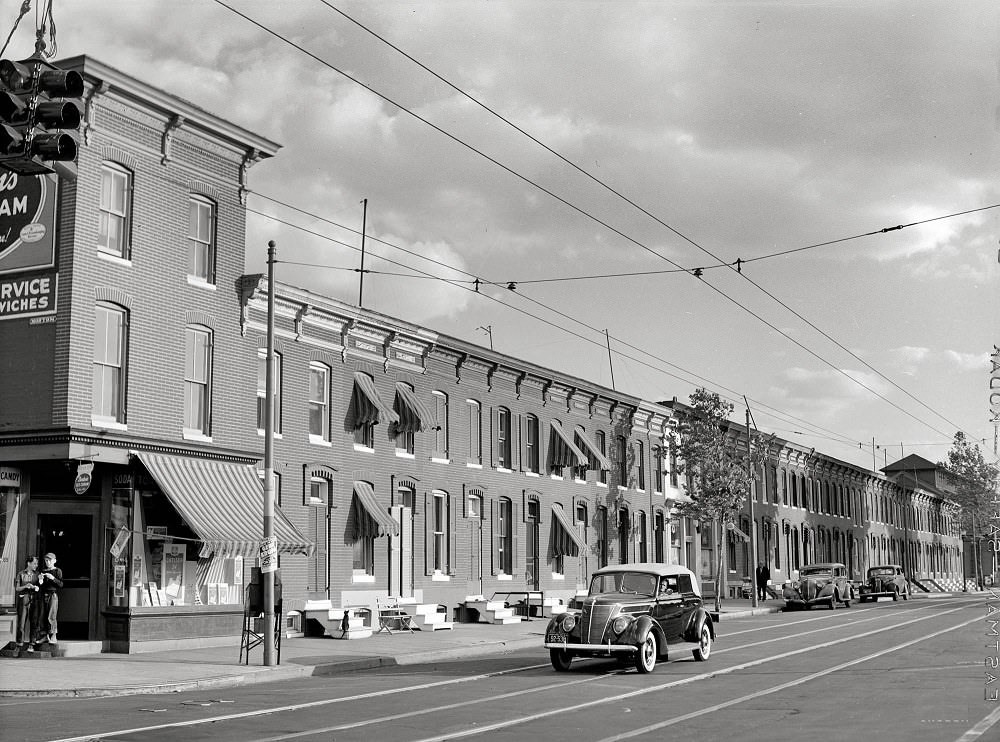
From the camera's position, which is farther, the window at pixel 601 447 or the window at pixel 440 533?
the window at pixel 601 447

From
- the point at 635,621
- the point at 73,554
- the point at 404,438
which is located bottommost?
the point at 635,621

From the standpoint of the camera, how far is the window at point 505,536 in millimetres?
38688

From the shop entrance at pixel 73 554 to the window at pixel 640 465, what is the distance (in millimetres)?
28294

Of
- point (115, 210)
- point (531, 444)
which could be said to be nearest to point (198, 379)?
point (115, 210)

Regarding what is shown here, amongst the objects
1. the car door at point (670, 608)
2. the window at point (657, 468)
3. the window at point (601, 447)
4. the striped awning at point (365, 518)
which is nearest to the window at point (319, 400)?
the striped awning at point (365, 518)

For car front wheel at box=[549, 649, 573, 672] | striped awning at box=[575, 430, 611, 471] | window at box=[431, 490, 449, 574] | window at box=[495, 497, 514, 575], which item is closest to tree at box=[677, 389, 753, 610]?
striped awning at box=[575, 430, 611, 471]

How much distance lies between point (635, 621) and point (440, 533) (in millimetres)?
16201

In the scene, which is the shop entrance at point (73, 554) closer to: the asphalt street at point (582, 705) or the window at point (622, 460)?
the asphalt street at point (582, 705)

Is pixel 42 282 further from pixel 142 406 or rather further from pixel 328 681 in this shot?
pixel 328 681

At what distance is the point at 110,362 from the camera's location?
2370 cm

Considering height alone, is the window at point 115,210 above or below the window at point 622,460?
above

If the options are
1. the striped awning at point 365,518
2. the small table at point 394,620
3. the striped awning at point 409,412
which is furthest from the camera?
the striped awning at point 409,412

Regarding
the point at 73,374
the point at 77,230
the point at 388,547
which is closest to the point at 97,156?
the point at 77,230

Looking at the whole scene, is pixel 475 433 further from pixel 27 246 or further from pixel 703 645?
pixel 27 246
